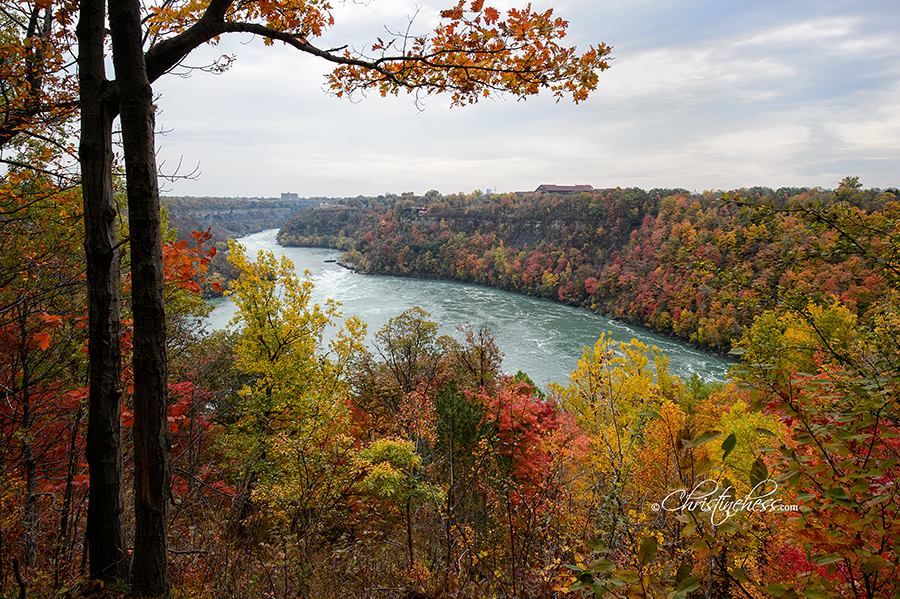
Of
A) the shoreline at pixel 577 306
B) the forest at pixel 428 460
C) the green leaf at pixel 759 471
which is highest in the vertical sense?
the green leaf at pixel 759 471

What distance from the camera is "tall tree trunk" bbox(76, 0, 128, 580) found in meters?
2.68

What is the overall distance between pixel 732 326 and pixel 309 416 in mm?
36930

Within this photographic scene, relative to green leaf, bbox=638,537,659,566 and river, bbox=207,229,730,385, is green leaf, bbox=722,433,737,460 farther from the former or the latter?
river, bbox=207,229,730,385

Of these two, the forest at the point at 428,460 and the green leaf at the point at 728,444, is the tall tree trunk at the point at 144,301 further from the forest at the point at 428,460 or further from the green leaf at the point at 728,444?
the green leaf at the point at 728,444

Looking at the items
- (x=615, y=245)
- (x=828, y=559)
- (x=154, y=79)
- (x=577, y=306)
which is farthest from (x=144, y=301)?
(x=615, y=245)

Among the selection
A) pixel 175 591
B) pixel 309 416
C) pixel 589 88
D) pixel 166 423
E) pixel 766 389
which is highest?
pixel 589 88

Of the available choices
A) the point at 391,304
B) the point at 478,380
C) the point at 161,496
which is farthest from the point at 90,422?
the point at 391,304

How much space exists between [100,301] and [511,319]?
45689mm

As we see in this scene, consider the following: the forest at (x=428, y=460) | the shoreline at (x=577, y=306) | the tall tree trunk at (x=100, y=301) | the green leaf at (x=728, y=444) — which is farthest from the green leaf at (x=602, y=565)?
the shoreline at (x=577, y=306)

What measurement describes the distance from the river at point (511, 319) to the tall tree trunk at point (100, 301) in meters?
22.1

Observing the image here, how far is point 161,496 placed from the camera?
2791 millimetres

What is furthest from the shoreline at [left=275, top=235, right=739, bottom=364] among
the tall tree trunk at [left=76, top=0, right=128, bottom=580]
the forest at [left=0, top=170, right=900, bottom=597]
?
the tall tree trunk at [left=76, top=0, right=128, bottom=580]

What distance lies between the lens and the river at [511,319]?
33.3 meters

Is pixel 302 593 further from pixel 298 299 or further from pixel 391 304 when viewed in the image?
pixel 391 304
